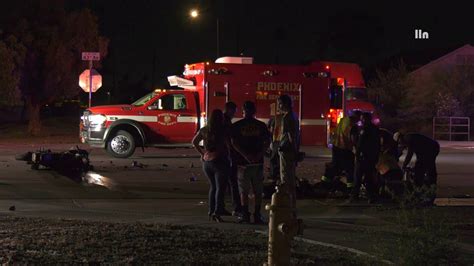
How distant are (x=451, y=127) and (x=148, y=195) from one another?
25.7 m

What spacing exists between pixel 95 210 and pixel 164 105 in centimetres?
1009

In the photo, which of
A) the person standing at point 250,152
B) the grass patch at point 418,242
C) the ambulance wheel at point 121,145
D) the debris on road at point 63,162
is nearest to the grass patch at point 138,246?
the grass patch at point 418,242

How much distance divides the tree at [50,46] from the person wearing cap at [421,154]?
82.5 feet

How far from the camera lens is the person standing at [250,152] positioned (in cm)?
997

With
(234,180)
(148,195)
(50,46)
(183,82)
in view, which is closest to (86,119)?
(183,82)

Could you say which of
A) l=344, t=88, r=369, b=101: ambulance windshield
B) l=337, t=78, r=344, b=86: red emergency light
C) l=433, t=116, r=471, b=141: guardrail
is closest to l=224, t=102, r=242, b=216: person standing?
l=337, t=78, r=344, b=86: red emergency light

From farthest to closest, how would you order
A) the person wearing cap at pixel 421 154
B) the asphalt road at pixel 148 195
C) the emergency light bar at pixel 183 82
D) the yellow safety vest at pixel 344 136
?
the emergency light bar at pixel 183 82, the yellow safety vest at pixel 344 136, the person wearing cap at pixel 421 154, the asphalt road at pixel 148 195

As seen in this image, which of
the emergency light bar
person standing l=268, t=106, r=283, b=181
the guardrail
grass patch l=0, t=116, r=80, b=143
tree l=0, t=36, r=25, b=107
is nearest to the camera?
person standing l=268, t=106, r=283, b=181

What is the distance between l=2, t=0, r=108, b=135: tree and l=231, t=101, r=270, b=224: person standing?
25646 millimetres

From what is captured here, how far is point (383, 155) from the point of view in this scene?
12820 mm

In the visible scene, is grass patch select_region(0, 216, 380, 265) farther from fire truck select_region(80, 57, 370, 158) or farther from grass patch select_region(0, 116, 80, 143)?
grass patch select_region(0, 116, 80, 143)

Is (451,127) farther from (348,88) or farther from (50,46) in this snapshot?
(50,46)

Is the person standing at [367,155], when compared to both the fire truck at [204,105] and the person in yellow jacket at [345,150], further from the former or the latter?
the fire truck at [204,105]

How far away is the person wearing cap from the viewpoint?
39.7 feet
